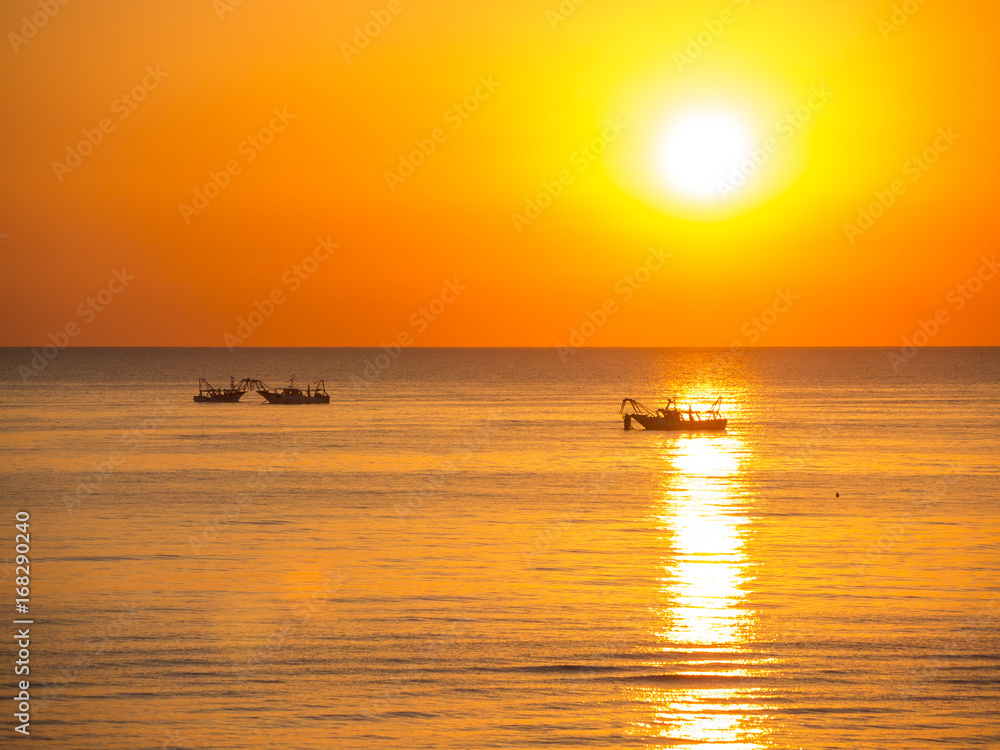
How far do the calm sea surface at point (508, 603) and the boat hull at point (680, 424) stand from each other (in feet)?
107

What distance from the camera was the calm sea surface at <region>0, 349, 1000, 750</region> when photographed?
27047 millimetres

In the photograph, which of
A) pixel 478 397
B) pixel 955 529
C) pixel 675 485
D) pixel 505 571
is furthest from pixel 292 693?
pixel 478 397

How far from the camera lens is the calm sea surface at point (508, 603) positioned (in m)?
27.0

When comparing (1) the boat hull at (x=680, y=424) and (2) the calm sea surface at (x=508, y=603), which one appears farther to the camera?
(1) the boat hull at (x=680, y=424)

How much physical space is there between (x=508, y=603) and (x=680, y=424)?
82.0 m

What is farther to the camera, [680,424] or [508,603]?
[680,424]

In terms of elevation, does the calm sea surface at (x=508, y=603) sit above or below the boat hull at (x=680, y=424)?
below

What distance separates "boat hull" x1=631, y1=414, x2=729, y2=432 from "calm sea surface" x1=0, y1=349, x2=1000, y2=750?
32.7 m

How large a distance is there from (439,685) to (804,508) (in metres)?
35.5

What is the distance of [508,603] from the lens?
3747 cm

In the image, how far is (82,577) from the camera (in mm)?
41562

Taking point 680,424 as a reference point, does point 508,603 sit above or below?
below

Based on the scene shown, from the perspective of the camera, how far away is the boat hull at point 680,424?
116750mm

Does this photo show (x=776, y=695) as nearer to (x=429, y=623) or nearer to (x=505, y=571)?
(x=429, y=623)
